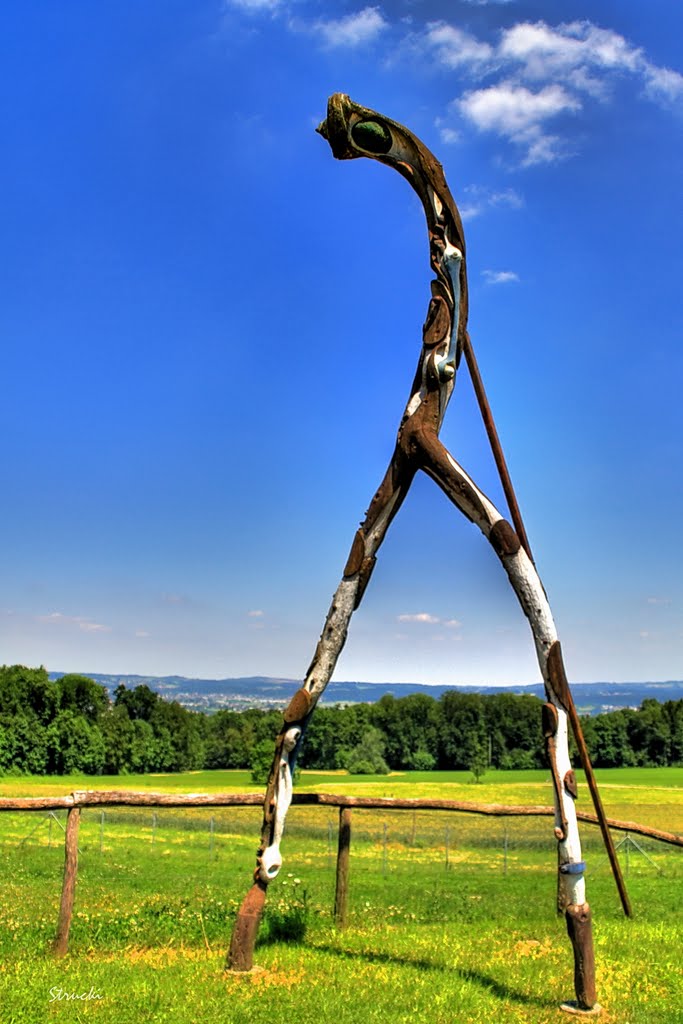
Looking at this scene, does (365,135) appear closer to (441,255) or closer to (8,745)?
(441,255)

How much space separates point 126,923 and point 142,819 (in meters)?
28.7

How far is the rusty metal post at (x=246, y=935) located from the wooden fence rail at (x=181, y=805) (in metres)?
1.33

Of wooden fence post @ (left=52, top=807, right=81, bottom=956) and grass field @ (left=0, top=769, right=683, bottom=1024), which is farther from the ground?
wooden fence post @ (left=52, top=807, right=81, bottom=956)

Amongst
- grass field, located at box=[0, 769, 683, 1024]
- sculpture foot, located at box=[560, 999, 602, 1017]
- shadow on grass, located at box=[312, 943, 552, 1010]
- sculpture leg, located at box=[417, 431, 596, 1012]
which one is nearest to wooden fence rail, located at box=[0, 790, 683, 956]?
grass field, located at box=[0, 769, 683, 1024]

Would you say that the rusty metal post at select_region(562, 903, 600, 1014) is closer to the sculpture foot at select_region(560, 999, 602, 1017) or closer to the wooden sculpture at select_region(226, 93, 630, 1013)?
the sculpture foot at select_region(560, 999, 602, 1017)

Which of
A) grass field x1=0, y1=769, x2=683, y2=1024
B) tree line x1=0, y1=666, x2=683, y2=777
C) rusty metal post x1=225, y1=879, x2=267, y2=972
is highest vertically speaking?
rusty metal post x1=225, y1=879, x2=267, y2=972

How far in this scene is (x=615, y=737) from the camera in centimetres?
7744

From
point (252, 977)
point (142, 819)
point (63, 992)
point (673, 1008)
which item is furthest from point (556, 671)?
point (142, 819)

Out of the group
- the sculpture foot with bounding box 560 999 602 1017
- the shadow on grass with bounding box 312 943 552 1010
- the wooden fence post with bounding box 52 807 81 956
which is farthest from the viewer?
the wooden fence post with bounding box 52 807 81 956

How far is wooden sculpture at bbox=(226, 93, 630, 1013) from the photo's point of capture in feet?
23.9

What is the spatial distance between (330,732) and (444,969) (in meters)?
71.0

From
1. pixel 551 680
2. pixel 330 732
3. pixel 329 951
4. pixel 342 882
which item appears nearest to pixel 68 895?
pixel 329 951

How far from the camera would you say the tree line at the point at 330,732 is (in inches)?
2623

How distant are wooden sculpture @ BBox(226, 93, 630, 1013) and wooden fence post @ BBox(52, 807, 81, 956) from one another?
187 centimetres
